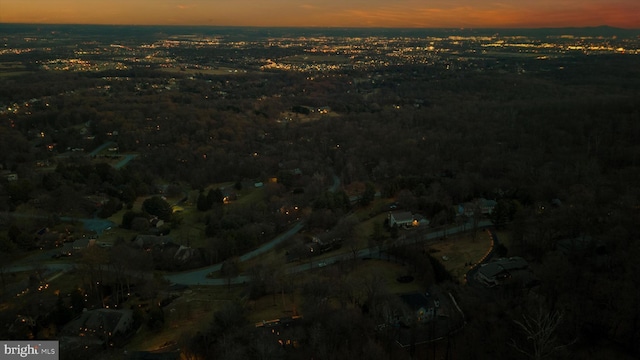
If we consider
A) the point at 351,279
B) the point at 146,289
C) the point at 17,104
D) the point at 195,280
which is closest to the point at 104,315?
the point at 146,289

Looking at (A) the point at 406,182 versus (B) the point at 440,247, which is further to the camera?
(A) the point at 406,182

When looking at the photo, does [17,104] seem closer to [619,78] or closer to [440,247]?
[440,247]

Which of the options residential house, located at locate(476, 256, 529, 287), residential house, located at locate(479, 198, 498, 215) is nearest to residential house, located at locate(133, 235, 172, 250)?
residential house, located at locate(476, 256, 529, 287)

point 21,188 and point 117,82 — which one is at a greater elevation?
point 117,82

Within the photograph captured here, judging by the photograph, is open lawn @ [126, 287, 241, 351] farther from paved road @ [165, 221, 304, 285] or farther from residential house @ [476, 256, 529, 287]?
residential house @ [476, 256, 529, 287]

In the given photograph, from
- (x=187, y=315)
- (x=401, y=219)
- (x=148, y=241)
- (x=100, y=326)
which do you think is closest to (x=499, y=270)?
(x=401, y=219)

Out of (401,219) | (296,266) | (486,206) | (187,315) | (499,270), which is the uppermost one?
(486,206)

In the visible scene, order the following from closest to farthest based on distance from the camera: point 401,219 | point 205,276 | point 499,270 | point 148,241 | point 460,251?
point 499,270 < point 205,276 < point 460,251 < point 148,241 < point 401,219

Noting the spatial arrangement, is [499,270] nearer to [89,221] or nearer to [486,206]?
[486,206]

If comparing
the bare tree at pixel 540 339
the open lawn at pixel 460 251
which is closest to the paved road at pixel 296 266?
the open lawn at pixel 460 251
